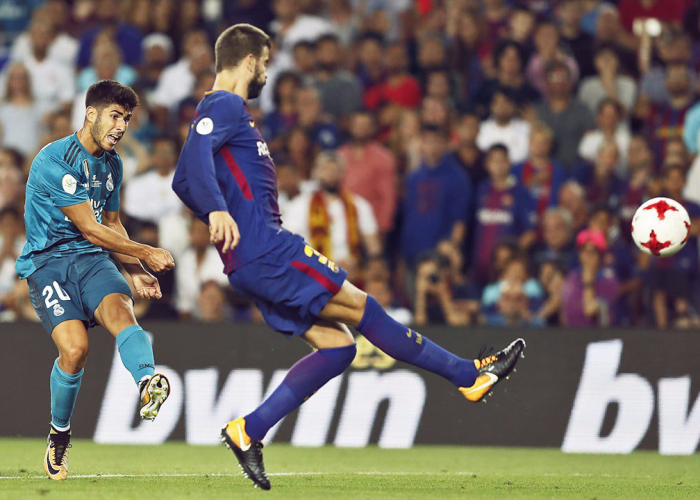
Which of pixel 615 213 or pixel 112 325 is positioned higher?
pixel 615 213

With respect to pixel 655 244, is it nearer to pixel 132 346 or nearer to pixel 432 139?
pixel 132 346

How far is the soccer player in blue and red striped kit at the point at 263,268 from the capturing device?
270 inches

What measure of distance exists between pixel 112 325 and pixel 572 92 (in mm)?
8473

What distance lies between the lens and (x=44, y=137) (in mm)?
14305

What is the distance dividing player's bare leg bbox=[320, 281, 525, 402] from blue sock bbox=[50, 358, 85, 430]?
1635 mm

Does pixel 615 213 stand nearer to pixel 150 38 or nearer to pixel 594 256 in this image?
pixel 594 256

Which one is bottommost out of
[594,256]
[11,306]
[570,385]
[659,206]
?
[11,306]

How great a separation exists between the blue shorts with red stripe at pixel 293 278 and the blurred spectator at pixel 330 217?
567 cm

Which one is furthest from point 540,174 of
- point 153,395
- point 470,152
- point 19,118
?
point 153,395

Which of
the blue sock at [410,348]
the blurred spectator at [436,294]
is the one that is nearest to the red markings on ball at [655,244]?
the blue sock at [410,348]

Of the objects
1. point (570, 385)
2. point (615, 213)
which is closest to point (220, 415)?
point (570, 385)

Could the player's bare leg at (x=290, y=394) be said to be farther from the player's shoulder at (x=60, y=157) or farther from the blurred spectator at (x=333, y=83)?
the blurred spectator at (x=333, y=83)

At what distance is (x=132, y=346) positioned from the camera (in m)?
7.11

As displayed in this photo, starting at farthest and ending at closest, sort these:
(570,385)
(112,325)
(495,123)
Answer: (495,123) < (570,385) < (112,325)
